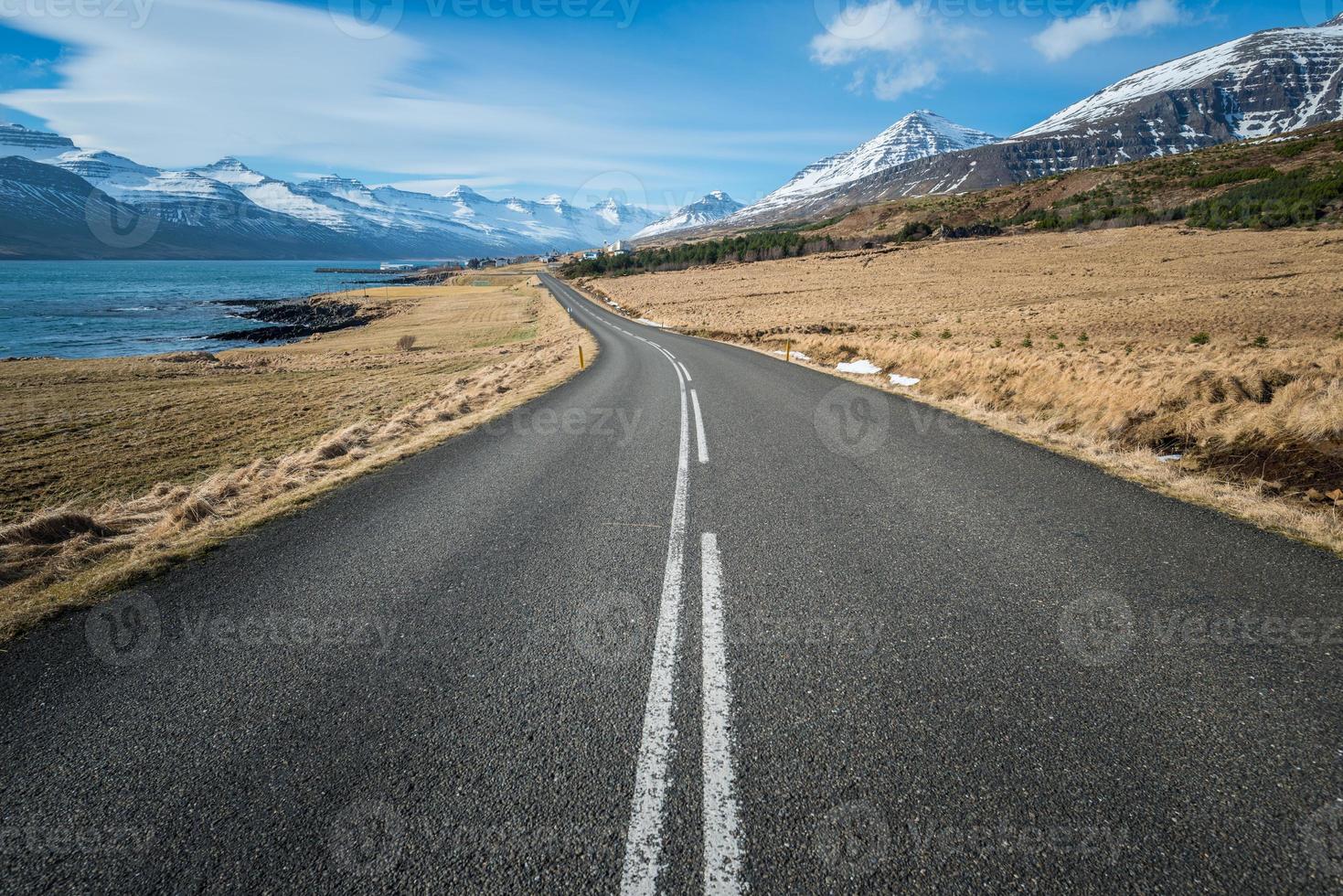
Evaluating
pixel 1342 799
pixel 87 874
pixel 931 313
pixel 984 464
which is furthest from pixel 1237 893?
pixel 931 313

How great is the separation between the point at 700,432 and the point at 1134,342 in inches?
682

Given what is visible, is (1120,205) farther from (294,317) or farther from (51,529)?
(294,317)

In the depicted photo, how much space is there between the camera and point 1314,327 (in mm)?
17938

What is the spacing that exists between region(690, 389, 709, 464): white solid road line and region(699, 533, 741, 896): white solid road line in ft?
13.1

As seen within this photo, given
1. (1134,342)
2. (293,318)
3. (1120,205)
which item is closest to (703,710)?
(1134,342)

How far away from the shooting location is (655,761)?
2621mm

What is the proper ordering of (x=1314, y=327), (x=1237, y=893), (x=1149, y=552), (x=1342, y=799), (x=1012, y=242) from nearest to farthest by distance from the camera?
(x=1237, y=893) → (x=1342, y=799) → (x=1149, y=552) → (x=1314, y=327) → (x=1012, y=242)

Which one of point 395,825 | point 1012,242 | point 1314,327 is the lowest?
point 395,825

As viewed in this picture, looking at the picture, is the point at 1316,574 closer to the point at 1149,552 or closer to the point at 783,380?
the point at 1149,552

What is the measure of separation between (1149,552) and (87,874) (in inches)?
268

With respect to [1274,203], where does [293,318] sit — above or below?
below

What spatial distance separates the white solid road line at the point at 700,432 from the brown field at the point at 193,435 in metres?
A: 4.51

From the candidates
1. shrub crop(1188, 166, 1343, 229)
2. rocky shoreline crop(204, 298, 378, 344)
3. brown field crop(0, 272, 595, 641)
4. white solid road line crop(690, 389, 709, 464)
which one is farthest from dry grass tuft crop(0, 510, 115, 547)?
shrub crop(1188, 166, 1343, 229)

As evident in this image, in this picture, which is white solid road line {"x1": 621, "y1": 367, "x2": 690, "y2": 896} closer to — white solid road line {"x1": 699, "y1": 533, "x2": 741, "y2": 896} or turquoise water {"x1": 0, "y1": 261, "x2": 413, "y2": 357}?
white solid road line {"x1": 699, "y1": 533, "x2": 741, "y2": 896}
